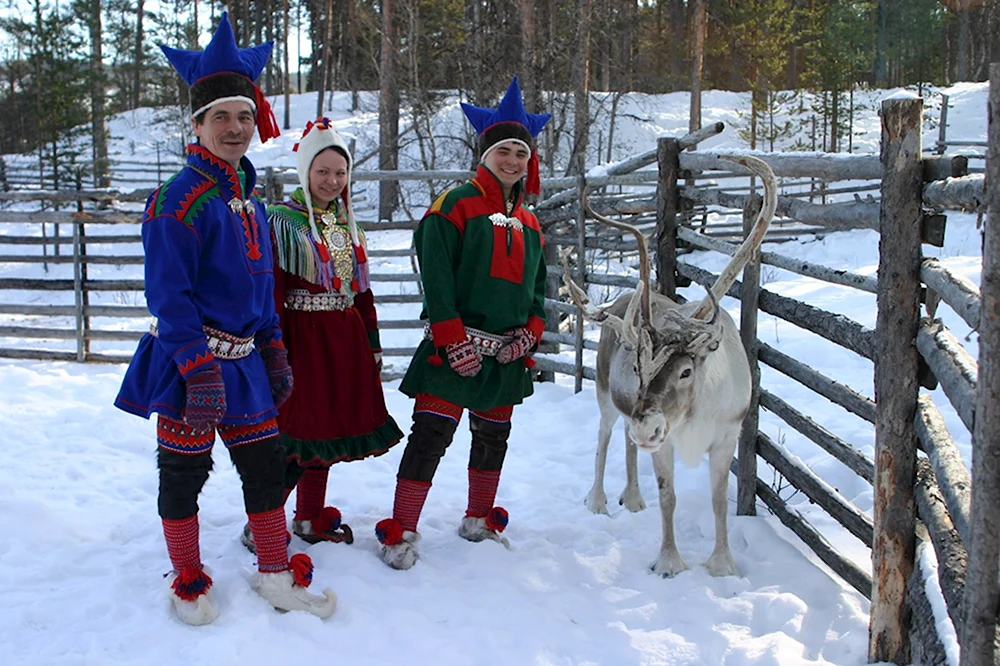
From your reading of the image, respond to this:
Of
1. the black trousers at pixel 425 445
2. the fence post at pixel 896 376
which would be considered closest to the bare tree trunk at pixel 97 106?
the black trousers at pixel 425 445

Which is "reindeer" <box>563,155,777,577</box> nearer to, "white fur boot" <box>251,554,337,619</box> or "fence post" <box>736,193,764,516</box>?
Answer: "fence post" <box>736,193,764,516</box>

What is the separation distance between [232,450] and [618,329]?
61.2 inches

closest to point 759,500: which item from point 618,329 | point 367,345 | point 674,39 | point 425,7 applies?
point 618,329

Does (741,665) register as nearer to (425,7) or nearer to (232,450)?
(232,450)

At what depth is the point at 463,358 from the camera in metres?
3.58

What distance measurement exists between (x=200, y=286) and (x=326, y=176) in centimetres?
84

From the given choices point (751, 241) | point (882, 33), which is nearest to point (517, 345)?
point (751, 241)

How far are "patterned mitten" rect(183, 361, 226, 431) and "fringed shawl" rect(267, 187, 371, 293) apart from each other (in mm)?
758

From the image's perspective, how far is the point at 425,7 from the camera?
21234mm

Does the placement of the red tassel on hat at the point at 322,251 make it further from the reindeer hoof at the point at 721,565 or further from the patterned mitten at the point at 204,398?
the reindeer hoof at the point at 721,565

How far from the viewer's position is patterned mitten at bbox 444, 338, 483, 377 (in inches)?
141

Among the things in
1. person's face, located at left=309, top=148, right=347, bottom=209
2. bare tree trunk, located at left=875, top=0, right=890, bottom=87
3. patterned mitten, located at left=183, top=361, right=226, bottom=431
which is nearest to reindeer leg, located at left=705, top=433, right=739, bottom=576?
person's face, located at left=309, top=148, right=347, bottom=209

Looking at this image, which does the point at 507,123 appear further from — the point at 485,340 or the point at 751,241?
the point at 751,241

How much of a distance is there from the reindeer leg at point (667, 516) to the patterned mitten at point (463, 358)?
0.90 m
